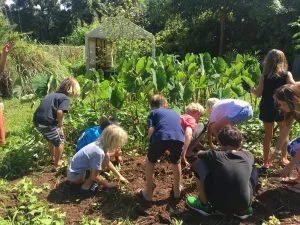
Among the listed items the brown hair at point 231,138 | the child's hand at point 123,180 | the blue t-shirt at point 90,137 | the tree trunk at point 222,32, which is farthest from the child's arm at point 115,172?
the tree trunk at point 222,32

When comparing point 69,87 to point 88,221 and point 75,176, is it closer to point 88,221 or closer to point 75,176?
point 75,176

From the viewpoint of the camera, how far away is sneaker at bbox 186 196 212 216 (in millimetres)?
3879

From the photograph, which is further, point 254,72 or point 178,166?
point 254,72

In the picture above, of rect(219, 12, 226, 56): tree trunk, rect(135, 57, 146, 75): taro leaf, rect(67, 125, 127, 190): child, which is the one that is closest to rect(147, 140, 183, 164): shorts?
rect(67, 125, 127, 190): child

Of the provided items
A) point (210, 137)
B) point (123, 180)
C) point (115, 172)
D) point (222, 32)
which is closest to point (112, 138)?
point (115, 172)

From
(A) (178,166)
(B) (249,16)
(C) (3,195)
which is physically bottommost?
(C) (3,195)

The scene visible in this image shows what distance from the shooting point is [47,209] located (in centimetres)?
413

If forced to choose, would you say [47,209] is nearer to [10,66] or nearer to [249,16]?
[10,66]

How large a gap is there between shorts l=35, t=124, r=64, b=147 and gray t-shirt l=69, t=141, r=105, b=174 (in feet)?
2.24

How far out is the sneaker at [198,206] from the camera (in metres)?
3.88

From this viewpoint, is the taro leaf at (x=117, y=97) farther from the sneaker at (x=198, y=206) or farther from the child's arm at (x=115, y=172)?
the sneaker at (x=198, y=206)

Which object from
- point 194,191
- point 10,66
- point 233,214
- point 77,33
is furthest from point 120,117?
point 77,33

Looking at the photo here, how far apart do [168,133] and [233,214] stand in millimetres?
948

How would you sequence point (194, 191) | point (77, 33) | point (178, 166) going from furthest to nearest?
point (77, 33), point (194, 191), point (178, 166)
